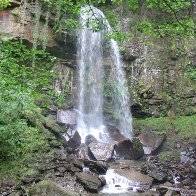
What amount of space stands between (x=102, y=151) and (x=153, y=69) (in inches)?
274

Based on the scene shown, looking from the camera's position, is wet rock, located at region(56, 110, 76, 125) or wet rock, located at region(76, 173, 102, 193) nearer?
wet rock, located at region(76, 173, 102, 193)

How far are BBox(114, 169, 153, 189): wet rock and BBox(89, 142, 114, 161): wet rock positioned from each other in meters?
1.20

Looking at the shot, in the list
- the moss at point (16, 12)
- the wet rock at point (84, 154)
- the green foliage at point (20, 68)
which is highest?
the moss at point (16, 12)

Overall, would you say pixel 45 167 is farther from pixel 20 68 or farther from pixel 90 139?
pixel 90 139

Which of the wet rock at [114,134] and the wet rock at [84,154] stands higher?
the wet rock at [114,134]

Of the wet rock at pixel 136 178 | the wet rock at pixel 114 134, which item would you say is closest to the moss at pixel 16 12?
the wet rock at pixel 114 134

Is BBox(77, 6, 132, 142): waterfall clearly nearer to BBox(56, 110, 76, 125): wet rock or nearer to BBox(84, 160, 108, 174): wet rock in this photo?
BBox(56, 110, 76, 125): wet rock

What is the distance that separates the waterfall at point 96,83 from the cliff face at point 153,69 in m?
0.39

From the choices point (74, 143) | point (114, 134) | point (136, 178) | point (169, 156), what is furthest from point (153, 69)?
point (136, 178)

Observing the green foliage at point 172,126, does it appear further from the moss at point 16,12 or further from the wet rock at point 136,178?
the moss at point 16,12

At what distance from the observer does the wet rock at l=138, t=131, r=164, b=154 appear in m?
12.9

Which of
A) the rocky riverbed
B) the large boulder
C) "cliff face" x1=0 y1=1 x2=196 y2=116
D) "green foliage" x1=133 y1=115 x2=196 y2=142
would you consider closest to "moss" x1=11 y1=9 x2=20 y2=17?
"cliff face" x1=0 y1=1 x2=196 y2=116

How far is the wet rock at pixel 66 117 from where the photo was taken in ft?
44.7

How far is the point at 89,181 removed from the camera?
313 inches
